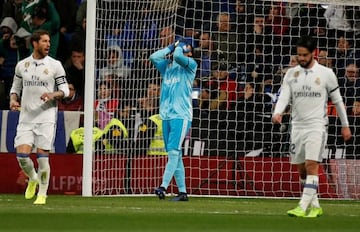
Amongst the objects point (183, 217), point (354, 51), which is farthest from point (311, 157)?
point (354, 51)

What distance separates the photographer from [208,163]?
19625mm

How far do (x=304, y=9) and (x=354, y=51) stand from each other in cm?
126

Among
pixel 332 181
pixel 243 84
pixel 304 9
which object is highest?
pixel 304 9

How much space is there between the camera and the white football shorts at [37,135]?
52.0 feet

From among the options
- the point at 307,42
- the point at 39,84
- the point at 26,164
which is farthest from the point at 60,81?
the point at 307,42

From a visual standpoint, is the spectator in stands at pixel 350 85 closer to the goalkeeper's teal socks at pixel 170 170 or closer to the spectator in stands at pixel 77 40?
the goalkeeper's teal socks at pixel 170 170

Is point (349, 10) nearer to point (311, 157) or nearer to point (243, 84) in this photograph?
point (243, 84)

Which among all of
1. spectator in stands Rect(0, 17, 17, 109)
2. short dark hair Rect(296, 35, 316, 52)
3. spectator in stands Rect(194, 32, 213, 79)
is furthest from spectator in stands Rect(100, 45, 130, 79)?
short dark hair Rect(296, 35, 316, 52)

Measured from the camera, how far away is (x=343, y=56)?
68.0ft

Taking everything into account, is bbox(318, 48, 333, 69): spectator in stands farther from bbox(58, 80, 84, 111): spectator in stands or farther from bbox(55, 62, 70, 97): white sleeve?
bbox(55, 62, 70, 97): white sleeve

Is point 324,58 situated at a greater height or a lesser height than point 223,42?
lesser

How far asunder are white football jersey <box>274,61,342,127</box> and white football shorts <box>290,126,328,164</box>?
84 millimetres

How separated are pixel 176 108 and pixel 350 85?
4.71m

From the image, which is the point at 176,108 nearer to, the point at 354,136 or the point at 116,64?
the point at 116,64
